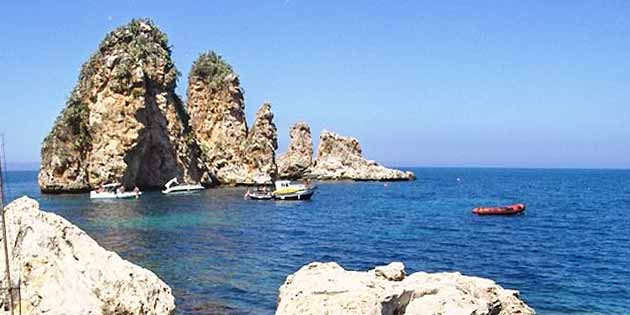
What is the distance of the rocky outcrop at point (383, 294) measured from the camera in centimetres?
1016

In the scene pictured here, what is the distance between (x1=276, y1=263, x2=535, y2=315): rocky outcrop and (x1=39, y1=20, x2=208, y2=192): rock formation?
238ft

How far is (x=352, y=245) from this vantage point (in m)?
37.5

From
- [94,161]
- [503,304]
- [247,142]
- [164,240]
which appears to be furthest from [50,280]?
[247,142]

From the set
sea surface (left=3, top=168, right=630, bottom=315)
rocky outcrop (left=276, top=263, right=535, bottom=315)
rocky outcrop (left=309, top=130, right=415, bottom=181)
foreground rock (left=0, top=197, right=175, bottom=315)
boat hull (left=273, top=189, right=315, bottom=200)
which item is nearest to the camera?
foreground rock (left=0, top=197, right=175, bottom=315)

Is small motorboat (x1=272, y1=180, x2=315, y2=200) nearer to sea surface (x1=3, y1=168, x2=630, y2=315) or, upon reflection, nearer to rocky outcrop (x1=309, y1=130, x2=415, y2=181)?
sea surface (x1=3, y1=168, x2=630, y2=315)

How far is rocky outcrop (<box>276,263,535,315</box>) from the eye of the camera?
1016 centimetres

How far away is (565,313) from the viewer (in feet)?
67.4

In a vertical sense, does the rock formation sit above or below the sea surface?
above

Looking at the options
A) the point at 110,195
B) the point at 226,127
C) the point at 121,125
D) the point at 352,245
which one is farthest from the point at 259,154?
the point at 352,245

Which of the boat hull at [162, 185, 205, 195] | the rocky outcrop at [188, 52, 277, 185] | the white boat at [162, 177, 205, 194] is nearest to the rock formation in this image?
the white boat at [162, 177, 205, 194]

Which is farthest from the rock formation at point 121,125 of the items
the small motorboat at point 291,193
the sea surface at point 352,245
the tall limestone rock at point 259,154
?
the small motorboat at point 291,193

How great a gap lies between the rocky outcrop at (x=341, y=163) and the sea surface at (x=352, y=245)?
63.7 meters

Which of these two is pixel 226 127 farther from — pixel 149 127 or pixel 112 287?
pixel 112 287

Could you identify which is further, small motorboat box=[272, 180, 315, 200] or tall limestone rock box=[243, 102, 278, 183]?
tall limestone rock box=[243, 102, 278, 183]
